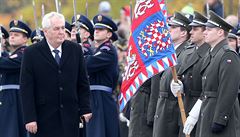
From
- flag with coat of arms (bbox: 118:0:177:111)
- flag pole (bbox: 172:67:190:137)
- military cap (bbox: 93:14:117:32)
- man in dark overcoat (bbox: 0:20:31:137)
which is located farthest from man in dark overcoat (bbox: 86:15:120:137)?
flag pole (bbox: 172:67:190:137)

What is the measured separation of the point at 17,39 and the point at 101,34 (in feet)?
5.16

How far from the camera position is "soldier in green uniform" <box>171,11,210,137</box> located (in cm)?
1412

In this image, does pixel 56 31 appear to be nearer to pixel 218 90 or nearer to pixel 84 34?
pixel 218 90

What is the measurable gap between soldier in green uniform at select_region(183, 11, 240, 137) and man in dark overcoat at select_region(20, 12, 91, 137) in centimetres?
171

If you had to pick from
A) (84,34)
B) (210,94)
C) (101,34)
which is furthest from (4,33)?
(210,94)

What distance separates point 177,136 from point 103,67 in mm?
2365

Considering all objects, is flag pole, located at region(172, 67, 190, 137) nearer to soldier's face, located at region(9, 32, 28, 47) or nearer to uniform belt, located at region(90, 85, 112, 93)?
uniform belt, located at region(90, 85, 112, 93)

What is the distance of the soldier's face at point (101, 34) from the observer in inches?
664

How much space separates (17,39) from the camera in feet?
57.0

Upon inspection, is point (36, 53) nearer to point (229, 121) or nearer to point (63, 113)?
point (63, 113)

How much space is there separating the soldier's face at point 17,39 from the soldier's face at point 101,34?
4.47 ft

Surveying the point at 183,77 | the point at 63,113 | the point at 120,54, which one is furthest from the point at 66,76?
the point at 120,54

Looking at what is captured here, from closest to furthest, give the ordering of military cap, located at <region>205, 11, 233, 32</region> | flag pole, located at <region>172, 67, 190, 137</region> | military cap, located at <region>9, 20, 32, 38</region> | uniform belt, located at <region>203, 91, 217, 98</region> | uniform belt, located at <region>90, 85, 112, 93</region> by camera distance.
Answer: uniform belt, located at <region>203, 91, 217, 98</region> → military cap, located at <region>205, 11, 233, 32</region> → flag pole, located at <region>172, 67, 190, 137</region> → uniform belt, located at <region>90, 85, 112, 93</region> → military cap, located at <region>9, 20, 32, 38</region>

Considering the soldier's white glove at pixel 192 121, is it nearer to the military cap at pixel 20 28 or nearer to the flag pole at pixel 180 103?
the flag pole at pixel 180 103
